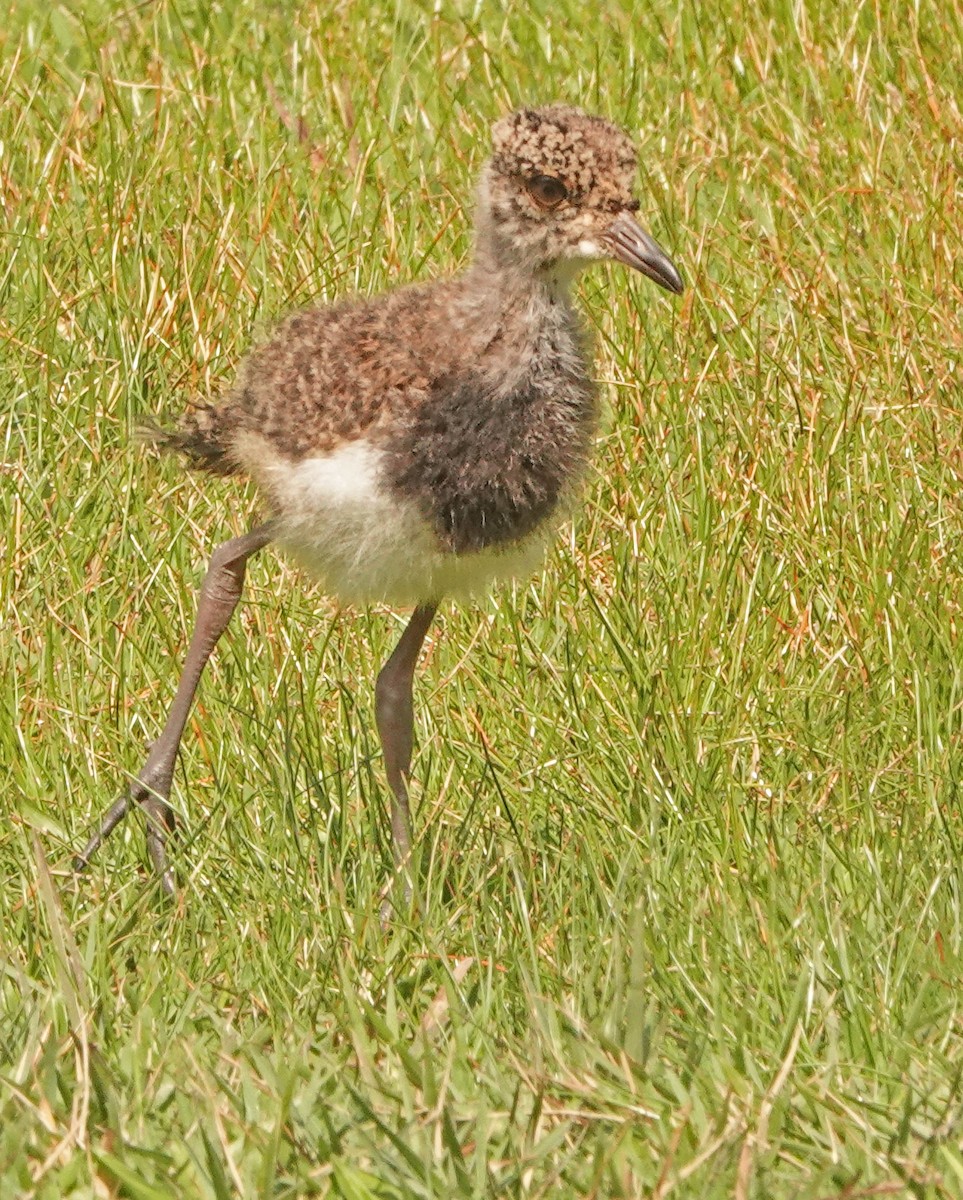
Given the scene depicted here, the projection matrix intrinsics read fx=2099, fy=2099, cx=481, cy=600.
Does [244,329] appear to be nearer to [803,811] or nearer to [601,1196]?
[803,811]

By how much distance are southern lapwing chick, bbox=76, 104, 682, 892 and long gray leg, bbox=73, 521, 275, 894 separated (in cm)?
4

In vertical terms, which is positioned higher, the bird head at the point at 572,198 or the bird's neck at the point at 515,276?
the bird head at the point at 572,198

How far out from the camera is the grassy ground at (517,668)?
9.80ft

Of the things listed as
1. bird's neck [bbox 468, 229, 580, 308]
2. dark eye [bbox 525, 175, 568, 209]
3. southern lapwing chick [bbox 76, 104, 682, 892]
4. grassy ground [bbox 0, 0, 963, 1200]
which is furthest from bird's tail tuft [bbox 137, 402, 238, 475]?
dark eye [bbox 525, 175, 568, 209]

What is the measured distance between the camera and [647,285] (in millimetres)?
5828

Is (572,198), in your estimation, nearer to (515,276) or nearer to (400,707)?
(515,276)

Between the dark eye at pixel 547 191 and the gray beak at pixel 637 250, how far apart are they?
0.10 m

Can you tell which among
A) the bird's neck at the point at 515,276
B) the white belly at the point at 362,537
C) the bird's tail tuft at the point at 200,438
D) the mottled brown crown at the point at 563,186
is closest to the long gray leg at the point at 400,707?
the white belly at the point at 362,537

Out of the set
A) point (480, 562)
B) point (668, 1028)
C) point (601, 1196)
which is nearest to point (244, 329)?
point (480, 562)

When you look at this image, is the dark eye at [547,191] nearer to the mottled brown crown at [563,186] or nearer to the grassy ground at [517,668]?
the mottled brown crown at [563,186]

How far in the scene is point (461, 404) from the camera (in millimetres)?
3664

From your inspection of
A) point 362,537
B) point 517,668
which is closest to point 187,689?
point 362,537

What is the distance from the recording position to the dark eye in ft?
12.2

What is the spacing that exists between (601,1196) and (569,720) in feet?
5.75
